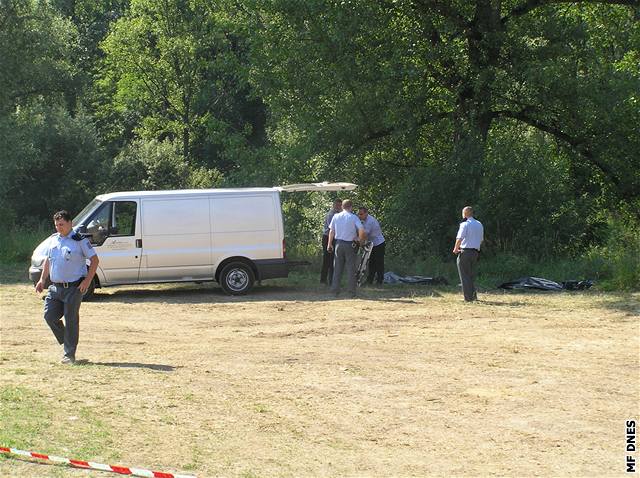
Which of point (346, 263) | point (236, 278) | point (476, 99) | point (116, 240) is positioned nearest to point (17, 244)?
point (116, 240)

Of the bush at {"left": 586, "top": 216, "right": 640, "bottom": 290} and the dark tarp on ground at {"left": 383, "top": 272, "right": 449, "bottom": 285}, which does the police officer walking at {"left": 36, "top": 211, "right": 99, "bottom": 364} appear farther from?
the bush at {"left": 586, "top": 216, "right": 640, "bottom": 290}

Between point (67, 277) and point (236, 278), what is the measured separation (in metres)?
8.49

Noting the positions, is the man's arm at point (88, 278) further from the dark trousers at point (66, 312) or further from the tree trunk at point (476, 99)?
the tree trunk at point (476, 99)

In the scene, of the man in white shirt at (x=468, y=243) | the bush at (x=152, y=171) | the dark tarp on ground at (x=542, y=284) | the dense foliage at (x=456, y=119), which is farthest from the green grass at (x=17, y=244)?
the man in white shirt at (x=468, y=243)

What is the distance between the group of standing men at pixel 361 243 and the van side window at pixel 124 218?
12.7 feet

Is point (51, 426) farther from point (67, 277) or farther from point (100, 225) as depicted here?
point (100, 225)

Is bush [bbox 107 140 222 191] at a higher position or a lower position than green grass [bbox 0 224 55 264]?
higher

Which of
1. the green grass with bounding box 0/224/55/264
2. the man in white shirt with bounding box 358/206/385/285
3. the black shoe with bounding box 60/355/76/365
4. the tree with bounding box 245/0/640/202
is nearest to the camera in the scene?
the black shoe with bounding box 60/355/76/365

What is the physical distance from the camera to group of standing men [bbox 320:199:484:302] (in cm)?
1845

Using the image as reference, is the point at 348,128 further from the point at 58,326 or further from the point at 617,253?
the point at 58,326

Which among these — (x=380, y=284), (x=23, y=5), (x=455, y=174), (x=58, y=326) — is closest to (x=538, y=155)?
(x=455, y=174)

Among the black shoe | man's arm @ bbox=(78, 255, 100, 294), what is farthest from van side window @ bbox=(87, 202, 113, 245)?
man's arm @ bbox=(78, 255, 100, 294)

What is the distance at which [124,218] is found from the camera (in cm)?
1989

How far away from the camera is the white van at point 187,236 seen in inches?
777
